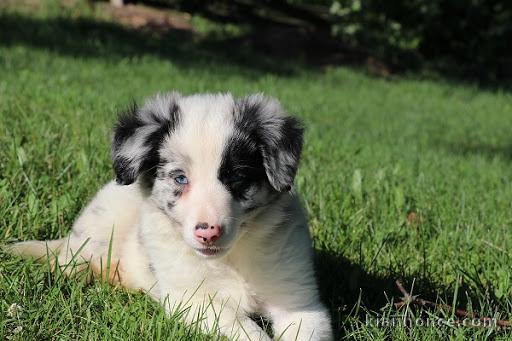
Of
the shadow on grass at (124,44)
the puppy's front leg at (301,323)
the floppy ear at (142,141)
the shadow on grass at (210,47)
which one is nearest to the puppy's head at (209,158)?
the floppy ear at (142,141)

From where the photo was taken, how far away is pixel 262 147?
3.04 m

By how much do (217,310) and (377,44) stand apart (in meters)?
15.0

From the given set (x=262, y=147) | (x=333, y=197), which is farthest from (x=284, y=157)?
(x=333, y=197)

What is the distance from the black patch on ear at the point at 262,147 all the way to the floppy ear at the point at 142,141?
30cm

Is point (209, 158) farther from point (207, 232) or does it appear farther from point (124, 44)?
point (124, 44)

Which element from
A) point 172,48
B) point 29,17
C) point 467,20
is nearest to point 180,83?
point 172,48

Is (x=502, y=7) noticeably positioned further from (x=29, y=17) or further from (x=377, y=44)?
(x=29, y=17)

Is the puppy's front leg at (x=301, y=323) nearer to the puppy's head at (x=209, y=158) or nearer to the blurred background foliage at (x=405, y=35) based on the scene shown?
the puppy's head at (x=209, y=158)

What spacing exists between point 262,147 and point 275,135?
87 mm

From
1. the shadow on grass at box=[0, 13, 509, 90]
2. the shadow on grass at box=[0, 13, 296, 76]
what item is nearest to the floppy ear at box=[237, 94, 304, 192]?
the shadow on grass at box=[0, 13, 296, 76]

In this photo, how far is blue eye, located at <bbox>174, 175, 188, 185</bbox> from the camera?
9.56ft

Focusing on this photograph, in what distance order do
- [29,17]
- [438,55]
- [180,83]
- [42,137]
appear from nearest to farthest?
1. [42,137]
2. [180,83]
3. [29,17]
4. [438,55]

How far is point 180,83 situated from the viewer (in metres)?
10.0

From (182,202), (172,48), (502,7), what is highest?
(502,7)
